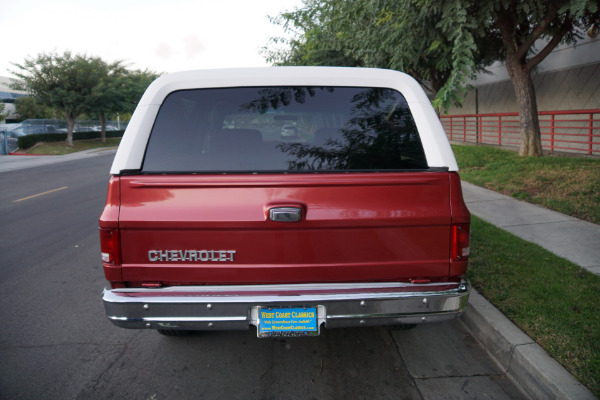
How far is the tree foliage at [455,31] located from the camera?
7934 mm

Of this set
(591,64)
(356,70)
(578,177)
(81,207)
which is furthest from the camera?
(591,64)

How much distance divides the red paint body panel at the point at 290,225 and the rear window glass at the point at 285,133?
0.19 m

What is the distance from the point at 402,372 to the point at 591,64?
554 inches

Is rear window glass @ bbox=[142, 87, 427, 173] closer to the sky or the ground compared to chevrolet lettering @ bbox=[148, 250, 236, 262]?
closer to the sky

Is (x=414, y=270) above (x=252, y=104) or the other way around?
the other way around

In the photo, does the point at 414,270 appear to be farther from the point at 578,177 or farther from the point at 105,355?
the point at 578,177

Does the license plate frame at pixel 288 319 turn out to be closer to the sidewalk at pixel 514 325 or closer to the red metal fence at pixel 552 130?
the sidewalk at pixel 514 325

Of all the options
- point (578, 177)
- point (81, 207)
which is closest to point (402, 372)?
point (578, 177)

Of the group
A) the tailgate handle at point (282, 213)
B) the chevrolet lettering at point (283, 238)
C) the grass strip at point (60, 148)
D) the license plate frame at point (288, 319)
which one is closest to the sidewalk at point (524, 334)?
the chevrolet lettering at point (283, 238)

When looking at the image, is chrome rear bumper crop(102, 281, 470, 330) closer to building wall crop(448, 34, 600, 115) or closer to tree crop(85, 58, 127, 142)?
building wall crop(448, 34, 600, 115)

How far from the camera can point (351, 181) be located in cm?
268

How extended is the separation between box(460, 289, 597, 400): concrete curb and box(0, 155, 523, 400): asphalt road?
9 cm

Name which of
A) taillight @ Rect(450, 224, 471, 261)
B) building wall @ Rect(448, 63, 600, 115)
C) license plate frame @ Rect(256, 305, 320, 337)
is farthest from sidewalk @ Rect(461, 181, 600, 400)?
building wall @ Rect(448, 63, 600, 115)

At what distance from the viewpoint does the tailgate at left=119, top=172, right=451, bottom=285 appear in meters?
2.66
